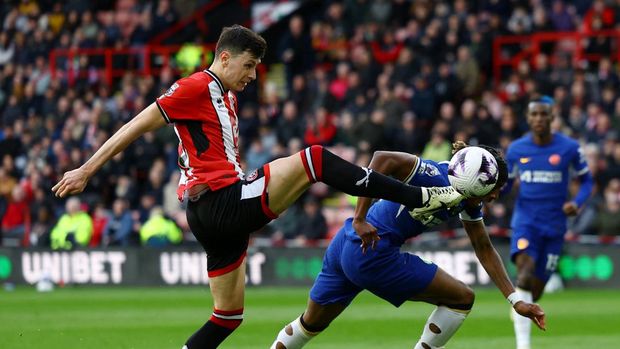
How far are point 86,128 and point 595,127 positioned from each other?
11074mm

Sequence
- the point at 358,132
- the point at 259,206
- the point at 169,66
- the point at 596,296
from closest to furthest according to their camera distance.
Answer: the point at 259,206 < the point at 596,296 < the point at 358,132 < the point at 169,66

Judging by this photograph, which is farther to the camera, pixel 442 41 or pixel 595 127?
pixel 442 41

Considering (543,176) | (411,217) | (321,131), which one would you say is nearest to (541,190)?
(543,176)

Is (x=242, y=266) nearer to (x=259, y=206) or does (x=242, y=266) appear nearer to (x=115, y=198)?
(x=259, y=206)

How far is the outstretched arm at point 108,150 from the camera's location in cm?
768

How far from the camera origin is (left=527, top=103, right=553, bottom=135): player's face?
497 inches

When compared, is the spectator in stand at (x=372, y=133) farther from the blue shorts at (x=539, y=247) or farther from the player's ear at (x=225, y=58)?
the player's ear at (x=225, y=58)

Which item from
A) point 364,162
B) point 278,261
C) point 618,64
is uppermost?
point 618,64

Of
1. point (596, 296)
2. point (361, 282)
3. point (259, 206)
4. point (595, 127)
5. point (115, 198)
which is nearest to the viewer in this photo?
point (259, 206)

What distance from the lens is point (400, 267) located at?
8773 mm

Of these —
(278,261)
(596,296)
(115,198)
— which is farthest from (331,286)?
(115,198)

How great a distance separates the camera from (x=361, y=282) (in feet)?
28.9

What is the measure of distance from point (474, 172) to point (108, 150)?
7.50ft

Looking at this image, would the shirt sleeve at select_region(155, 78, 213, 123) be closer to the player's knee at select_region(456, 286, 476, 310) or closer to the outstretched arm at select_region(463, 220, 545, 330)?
the outstretched arm at select_region(463, 220, 545, 330)
